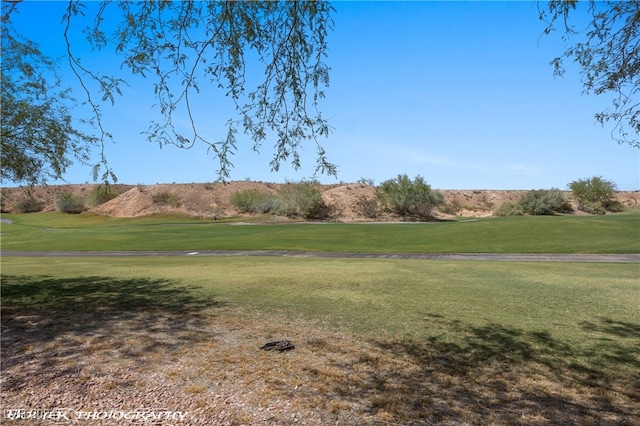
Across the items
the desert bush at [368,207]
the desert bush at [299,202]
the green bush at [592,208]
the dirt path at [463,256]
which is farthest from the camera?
the desert bush at [368,207]

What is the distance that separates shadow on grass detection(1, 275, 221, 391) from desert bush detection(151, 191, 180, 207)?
258 ft

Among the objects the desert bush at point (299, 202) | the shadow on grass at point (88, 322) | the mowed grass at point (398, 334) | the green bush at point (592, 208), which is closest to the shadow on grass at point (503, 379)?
the mowed grass at point (398, 334)

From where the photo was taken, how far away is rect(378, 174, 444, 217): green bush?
7100 centimetres

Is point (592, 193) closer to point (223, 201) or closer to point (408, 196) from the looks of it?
point (408, 196)

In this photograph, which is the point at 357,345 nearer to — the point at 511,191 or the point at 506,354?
the point at 506,354

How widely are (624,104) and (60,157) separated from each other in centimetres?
1357

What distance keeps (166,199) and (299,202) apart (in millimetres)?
35694

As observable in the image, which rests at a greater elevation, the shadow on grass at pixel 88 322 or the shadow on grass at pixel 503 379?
the shadow on grass at pixel 88 322

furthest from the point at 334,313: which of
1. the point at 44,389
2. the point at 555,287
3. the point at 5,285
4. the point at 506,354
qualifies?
the point at 5,285

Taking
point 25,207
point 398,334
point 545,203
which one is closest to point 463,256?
point 398,334

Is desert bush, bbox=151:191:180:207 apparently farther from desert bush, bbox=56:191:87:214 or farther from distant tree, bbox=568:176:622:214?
distant tree, bbox=568:176:622:214

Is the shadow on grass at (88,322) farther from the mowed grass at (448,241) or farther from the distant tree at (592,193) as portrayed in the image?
the distant tree at (592,193)

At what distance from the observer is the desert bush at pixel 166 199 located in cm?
8851

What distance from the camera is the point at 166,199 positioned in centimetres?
9000
